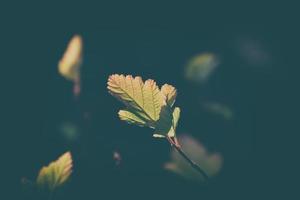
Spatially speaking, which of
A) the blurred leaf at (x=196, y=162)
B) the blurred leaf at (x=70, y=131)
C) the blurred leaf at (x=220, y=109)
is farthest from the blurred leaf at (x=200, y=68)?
the blurred leaf at (x=70, y=131)

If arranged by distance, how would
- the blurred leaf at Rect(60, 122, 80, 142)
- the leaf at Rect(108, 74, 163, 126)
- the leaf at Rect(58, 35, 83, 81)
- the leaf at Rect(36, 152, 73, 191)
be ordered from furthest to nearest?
the blurred leaf at Rect(60, 122, 80, 142)
the leaf at Rect(58, 35, 83, 81)
the leaf at Rect(36, 152, 73, 191)
the leaf at Rect(108, 74, 163, 126)

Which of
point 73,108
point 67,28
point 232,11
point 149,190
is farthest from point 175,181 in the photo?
point 67,28

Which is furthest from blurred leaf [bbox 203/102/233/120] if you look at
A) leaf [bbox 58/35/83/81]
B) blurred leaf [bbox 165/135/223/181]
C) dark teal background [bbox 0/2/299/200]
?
leaf [bbox 58/35/83/81]

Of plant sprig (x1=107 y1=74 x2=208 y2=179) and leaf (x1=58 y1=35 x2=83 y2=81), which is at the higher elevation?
leaf (x1=58 y1=35 x2=83 y2=81)

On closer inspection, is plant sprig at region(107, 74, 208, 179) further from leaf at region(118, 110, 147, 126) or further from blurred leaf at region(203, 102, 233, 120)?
blurred leaf at region(203, 102, 233, 120)

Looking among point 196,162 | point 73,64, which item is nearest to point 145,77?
point 73,64

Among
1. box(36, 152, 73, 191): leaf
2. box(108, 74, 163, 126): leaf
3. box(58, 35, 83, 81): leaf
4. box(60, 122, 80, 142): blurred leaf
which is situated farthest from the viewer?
box(60, 122, 80, 142): blurred leaf

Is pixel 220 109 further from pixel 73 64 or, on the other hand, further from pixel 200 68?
pixel 73 64

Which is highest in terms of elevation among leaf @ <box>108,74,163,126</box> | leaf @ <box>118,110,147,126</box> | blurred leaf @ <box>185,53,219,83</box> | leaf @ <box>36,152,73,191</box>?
blurred leaf @ <box>185,53,219,83</box>

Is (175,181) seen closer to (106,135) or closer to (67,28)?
(106,135)
